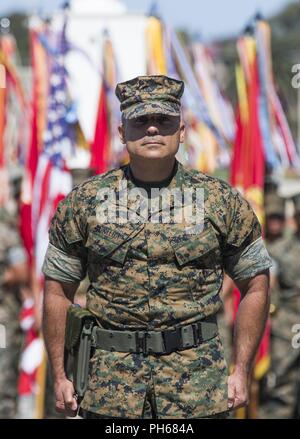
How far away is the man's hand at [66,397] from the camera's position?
5.14 metres

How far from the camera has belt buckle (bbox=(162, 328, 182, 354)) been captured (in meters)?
5.02

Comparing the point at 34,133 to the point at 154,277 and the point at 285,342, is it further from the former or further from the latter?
the point at 154,277

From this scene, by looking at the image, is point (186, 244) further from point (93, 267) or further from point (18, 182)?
point (18, 182)

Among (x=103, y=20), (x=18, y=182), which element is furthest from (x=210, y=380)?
(x=103, y=20)

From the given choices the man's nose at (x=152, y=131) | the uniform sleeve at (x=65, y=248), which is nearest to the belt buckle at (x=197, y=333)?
the uniform sleeve at (x=65, y=248)

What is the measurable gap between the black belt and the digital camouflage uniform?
4684mm

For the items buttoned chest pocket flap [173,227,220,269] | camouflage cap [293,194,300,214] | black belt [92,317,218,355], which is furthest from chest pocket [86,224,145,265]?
camouflage cap [293,194,300,214]

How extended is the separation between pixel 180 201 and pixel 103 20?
34.4ft

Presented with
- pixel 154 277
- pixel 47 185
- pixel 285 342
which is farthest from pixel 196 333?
pixel 285 342

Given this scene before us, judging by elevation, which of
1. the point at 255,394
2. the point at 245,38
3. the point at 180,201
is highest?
the point at 245,38

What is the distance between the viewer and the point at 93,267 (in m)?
5.18

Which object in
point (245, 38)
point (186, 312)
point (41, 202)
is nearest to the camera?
point (186, 312)

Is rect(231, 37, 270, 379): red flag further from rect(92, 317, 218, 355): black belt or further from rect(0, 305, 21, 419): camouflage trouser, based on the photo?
rect(92, 317, 218, 355): black belt

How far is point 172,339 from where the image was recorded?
502cm
